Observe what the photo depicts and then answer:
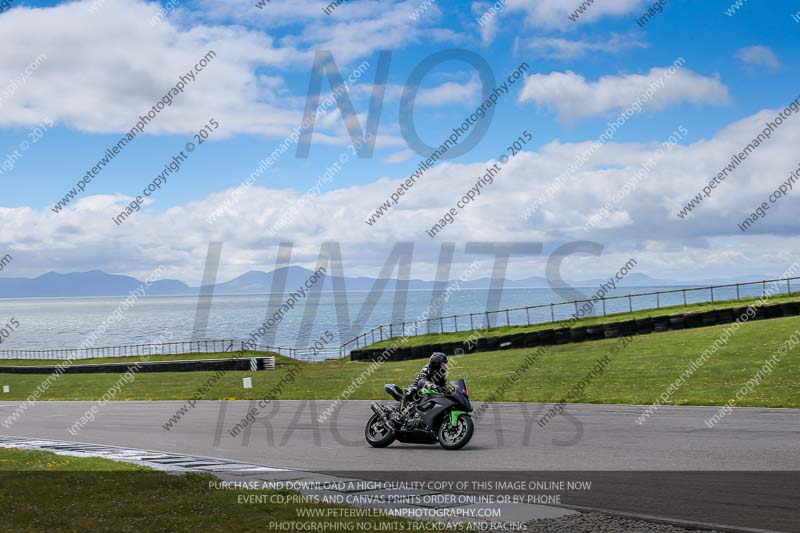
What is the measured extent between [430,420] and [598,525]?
6.94 m

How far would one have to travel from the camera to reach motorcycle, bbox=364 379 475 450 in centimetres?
1480


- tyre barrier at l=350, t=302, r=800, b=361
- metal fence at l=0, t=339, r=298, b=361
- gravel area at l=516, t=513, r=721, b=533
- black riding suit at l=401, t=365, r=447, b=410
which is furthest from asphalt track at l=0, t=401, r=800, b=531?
metal fence at l=0, t=339, r=298, b=361

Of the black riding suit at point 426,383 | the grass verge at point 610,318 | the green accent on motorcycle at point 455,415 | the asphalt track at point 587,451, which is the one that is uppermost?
the grass verge at point 610,318

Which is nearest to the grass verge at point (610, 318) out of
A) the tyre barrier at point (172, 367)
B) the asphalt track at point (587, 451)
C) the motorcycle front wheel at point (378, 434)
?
the tyre barrier at point (172, 367)

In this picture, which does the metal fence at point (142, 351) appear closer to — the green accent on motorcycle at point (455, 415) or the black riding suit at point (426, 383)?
the black riding suit at point (426, 383)

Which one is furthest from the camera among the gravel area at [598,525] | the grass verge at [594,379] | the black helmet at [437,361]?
the grass verge at [594,379]

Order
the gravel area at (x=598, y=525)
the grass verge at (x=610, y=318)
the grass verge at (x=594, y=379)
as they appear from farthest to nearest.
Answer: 1. the grass verge at (x=610, y=318)
2. the grass verge at (x=594, y=379)
3. the gravel area at (x=598, y=525)

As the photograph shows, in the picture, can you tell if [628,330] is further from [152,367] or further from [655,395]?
[152,367]

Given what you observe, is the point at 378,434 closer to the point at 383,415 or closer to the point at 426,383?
the point at 383,415

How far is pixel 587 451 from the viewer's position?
1371cm

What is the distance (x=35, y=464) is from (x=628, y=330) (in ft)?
93.0

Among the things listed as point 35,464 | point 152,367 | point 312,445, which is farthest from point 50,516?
point 152,367

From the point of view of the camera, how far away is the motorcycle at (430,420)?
14.8 metres

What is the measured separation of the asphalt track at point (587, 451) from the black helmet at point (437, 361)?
1533 millimetres
